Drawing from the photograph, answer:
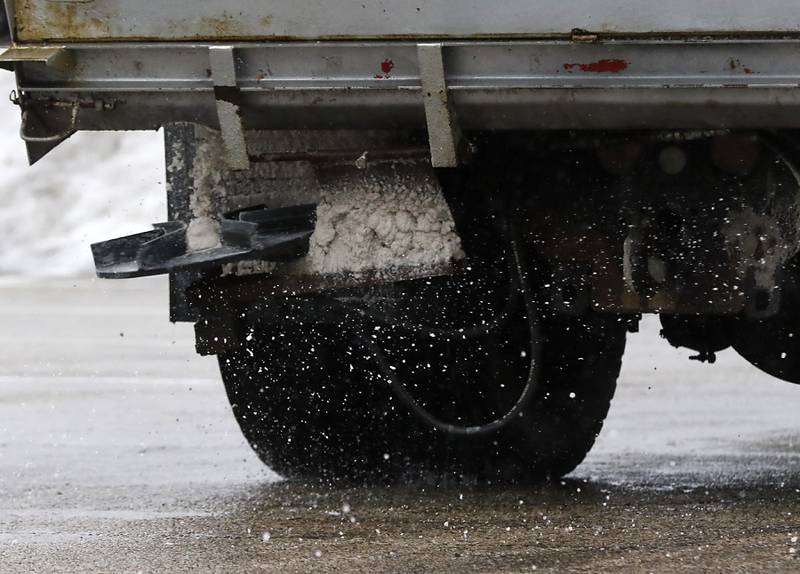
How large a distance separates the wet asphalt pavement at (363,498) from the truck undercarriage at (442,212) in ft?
0.97

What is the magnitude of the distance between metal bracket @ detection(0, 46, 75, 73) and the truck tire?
3.53 feet

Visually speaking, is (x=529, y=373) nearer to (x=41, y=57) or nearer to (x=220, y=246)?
(x=220, y=246)

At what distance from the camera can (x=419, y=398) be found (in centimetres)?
459

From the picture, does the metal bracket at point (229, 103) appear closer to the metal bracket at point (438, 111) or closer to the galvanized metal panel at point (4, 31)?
the metal bracket at point (438, 111)

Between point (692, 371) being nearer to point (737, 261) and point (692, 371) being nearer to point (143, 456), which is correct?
point (143, 456)

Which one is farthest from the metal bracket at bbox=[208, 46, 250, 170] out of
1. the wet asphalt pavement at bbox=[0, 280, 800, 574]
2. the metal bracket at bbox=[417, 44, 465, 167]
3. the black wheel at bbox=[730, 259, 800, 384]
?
the black wheel at bbox=[730, 259, 800, 384]

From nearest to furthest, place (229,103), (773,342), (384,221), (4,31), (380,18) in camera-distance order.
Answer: (380,18), (229,103), (4,31), (384,221), (773,342)

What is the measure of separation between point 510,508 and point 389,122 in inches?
48.3

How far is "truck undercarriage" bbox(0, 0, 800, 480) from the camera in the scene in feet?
11.4

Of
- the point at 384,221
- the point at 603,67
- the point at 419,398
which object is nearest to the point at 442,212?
the point at 384,221

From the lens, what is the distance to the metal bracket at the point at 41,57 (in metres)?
3.60

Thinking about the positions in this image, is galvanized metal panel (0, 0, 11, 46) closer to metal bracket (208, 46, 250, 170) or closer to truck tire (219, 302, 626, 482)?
metal bracket (208, 46, 250, 170)

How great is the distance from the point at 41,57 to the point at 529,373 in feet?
5.58

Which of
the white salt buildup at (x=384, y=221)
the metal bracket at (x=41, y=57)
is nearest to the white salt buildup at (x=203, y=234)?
the white salt buildup at (x=384, y=221)
